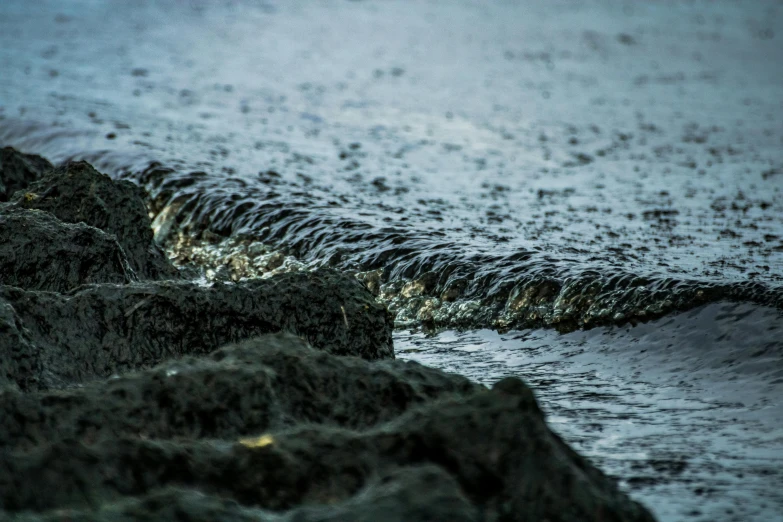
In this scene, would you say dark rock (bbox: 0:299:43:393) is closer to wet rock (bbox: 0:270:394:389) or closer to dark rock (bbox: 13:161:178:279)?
wet rock (bbox: 0:270:394:389)

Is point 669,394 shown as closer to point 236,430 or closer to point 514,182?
point 236,430

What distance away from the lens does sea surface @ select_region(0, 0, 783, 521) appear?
3.69 metres

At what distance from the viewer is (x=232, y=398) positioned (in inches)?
90.7

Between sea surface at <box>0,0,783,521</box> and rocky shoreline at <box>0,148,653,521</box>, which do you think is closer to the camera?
rocky shoreline at <box>0,148,653,521</box>

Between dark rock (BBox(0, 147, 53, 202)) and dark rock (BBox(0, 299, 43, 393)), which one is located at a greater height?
dark rock (BBox(0, 147, 53, 202))

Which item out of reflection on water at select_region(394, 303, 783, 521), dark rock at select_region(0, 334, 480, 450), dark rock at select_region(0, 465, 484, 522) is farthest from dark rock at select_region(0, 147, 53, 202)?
dark rock at select_region(0, 465, 484, 522)

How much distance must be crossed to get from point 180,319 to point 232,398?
1135 mm

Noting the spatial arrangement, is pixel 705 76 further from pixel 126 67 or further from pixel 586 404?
pixel 586 404

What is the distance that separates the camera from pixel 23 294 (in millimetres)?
3096

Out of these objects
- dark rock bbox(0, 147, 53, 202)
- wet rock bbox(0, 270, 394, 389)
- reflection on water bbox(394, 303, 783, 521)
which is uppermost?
dark rock bbox(0, 147, 53, 202)

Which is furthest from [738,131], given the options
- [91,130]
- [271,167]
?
[91,130]

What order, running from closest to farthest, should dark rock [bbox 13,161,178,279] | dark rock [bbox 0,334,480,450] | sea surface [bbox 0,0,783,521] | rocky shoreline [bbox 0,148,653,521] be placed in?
rocky shoreline [bbox 0,148,653,521] < dark rock [bbox 0,334,480,450] < sea surface [bbox 0,0,783,521] < dark rock [bbox 13,161,178,279]

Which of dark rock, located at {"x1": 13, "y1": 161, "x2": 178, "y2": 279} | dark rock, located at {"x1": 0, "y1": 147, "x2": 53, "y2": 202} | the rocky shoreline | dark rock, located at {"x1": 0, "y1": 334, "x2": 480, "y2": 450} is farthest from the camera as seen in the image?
dark rock, located at {"x1": 0, "y1": 147, "x2": 53, "y2": 202}

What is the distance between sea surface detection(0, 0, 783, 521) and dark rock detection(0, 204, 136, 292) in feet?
4.40
